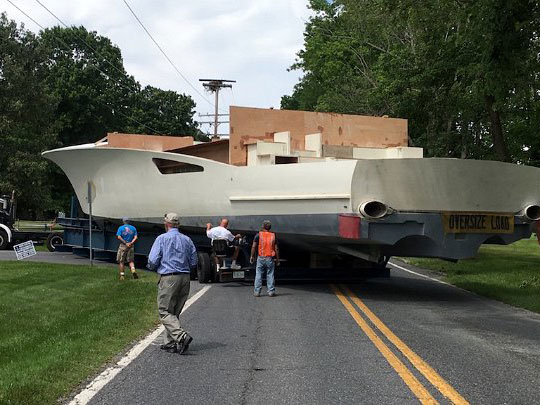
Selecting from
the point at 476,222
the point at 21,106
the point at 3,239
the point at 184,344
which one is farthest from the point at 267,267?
the point at 21,106

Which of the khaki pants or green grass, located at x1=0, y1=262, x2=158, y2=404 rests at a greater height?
A: the khaki pants

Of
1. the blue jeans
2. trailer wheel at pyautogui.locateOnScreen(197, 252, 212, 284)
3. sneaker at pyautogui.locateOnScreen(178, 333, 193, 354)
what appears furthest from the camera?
trailer wheel at pyautogui.locateOnScreen(197, 252, 212, 284)

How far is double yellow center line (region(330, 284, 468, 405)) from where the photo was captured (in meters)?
5.46

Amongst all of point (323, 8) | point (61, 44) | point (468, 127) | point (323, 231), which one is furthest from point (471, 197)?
point (61, 44)

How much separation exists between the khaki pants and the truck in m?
18.3

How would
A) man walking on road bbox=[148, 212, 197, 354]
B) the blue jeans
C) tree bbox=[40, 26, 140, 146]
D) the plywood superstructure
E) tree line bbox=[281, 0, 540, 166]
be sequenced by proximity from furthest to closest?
1. tree bbox=[40, 26, 140, 146]
2. the plywood superstructure
3. tree line bbox=[281, 0, 540, 166]
4. the blue jeans
5. man walking on road bbox=[148, 212, 197, 354]

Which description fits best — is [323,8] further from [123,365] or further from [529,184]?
[123,365]

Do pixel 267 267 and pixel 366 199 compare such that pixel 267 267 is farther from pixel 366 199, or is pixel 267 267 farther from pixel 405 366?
pixel 405 366

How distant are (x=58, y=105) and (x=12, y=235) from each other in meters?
25.8

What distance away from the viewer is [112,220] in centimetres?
1858

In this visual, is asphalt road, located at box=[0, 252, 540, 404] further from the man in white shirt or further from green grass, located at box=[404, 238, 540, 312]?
the man in white shirt

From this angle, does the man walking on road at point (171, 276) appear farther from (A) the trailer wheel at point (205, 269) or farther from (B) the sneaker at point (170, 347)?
(A) the trailer wheel at point (205, 269)

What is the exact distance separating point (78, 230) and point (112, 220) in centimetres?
350

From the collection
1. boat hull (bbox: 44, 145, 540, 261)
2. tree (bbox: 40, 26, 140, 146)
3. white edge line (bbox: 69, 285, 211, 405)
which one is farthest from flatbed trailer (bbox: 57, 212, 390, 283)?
tree (bbox: 40, 26, 140, 146)
